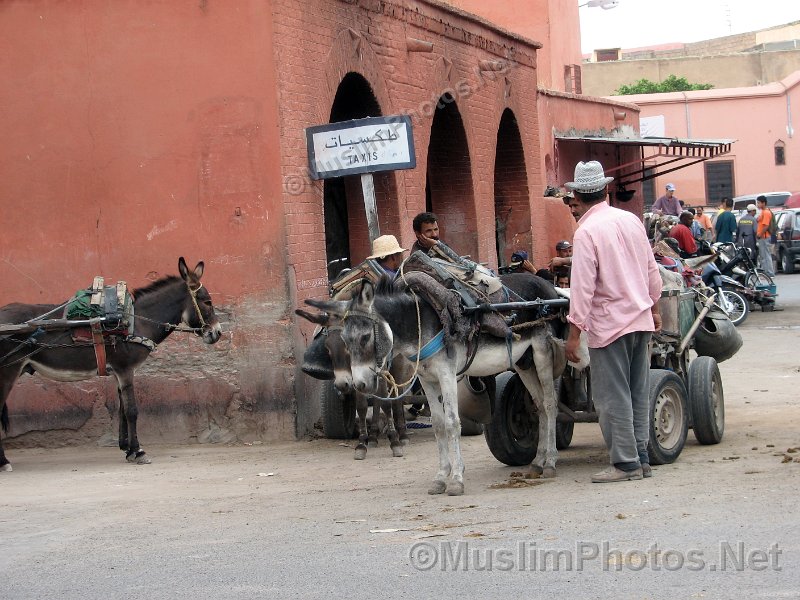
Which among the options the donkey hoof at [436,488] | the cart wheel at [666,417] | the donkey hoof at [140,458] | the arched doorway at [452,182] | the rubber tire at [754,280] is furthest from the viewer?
the rubber tire at [754,280]

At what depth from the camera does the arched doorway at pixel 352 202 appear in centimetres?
1421

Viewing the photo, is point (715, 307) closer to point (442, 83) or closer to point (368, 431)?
point (368, 431)

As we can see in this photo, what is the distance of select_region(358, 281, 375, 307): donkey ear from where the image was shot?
7.92 metres

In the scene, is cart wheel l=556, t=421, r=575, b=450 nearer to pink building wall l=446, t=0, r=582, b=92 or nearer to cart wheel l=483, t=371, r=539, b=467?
cart wheel l=483, t=371, r=539, b=467

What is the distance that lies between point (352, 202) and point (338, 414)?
145 inches

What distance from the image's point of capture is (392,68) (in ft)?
47.6

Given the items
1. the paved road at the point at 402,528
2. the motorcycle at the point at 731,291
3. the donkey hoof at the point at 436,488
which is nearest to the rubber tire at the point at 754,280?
the motorcycle at the point at 731,291

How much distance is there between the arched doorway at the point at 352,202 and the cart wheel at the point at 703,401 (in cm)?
544

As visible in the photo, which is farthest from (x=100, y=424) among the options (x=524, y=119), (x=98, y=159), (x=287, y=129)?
(x=524, y=119)

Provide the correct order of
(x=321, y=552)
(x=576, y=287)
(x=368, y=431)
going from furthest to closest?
(x=368, y=431), (x=576, y=287), (x=321, y=552)

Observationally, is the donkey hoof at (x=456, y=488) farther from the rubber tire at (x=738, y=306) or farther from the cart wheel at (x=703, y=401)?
the rubber tire at (x=738, y=306)

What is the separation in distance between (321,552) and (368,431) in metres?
4.53

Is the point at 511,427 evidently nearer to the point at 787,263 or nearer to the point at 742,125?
the point at 787,263

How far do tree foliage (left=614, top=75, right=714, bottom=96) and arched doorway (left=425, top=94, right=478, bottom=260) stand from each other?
134 feet
